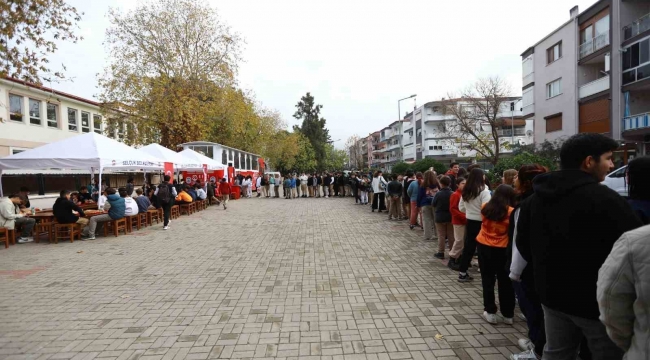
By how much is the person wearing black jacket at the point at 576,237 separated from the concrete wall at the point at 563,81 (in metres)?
28.2

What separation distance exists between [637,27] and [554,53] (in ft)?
24.5

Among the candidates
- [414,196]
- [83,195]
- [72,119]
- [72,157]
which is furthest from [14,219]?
[72,119]

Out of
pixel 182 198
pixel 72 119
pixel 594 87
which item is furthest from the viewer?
pixel 72 119

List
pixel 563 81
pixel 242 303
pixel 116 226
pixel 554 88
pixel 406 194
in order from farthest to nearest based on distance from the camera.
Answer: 1. pixel 554 88
2. pixel 563 81
3. pixel 406 194
4. pixel 116 226
5. pixel 242 303

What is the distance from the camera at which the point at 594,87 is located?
79.3 feet

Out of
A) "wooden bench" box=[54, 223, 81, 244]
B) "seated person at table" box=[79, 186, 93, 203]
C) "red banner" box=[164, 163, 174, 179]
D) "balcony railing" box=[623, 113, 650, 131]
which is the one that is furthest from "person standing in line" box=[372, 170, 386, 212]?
"balcony railing" box=[623, 113, 650, 131]

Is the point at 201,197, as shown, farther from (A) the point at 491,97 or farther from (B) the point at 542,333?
(A) the point at 491,97

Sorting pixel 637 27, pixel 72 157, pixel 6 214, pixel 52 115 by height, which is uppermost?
pixel 637 27

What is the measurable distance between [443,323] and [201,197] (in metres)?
14.9

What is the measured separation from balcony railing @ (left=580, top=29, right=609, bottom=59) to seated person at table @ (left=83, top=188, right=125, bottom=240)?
2795cm

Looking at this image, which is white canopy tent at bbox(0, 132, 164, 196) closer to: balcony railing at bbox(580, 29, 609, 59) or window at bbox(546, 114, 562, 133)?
balcony railing at bbox(580, 29, 609, 59)

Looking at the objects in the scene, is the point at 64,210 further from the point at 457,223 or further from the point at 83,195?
the point at 457,223

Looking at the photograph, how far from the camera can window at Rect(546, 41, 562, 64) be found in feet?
90.0

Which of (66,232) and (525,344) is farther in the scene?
(66,232)
